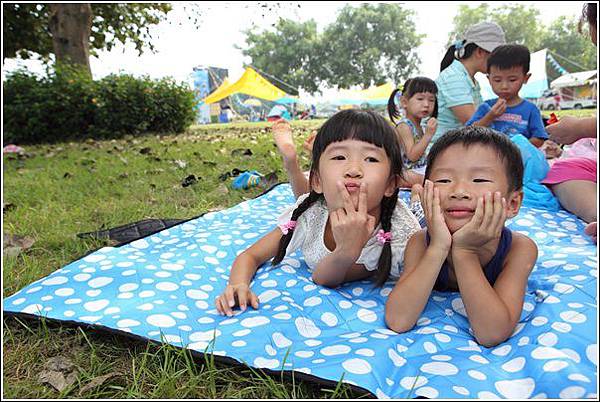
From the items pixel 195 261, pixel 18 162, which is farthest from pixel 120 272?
pixel 18 162

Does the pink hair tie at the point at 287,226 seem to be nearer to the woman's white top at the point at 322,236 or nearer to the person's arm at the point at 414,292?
the woman's white top at the point at 322,236

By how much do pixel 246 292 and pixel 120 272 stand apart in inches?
24.8

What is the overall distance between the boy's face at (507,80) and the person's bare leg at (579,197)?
0.92 m

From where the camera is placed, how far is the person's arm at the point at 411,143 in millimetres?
3280

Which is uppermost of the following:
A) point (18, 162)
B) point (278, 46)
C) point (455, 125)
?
point (278, 46)

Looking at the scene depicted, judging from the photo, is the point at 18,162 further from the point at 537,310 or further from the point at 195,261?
the point at 537,310

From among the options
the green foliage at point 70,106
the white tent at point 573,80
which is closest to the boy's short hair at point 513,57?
the green foliage at point 70,106

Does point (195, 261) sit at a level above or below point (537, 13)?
below

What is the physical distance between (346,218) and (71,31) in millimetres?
9854

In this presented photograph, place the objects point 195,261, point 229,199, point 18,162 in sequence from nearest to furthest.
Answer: point 195,261
point 229,199
point 18,162

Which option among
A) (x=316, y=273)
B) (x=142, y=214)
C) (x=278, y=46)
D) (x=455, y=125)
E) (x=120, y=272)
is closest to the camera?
(x=316, y=273)

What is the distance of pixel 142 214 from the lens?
9.76ft

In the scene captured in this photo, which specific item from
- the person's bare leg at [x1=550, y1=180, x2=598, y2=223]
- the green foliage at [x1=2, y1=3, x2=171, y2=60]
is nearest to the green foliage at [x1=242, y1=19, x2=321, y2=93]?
the green foliage at [x1=2, y1=3, x2=171, y2=60]

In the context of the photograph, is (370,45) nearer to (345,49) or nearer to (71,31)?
(345,49)
